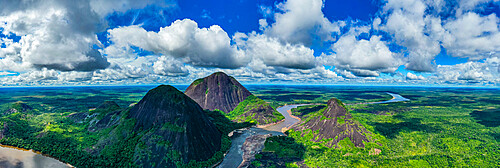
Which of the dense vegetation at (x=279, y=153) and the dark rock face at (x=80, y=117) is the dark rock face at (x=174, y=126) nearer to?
the dense vegetation at (x=279, y=153)

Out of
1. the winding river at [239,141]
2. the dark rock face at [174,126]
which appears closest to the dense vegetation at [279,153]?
→ the winding river at [239,141]

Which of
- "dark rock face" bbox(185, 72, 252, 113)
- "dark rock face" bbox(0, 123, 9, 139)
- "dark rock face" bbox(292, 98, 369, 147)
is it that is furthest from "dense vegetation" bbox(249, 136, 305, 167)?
"dark rock face" bbox(0, 123, 9, 139)

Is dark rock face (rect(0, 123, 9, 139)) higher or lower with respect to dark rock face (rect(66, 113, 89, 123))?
lower

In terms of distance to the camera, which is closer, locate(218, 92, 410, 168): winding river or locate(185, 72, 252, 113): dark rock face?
A: locate(218, 92, 410, 168): winding river

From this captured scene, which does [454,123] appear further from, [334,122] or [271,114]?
[271,114]

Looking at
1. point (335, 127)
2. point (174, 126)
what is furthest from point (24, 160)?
point (335, 127)

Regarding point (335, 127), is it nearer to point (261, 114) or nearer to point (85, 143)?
point (261, 114)

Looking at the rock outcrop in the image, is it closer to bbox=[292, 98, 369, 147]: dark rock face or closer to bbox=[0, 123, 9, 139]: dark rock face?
bbox=[292, 98, 369, 147]: dark rock face
